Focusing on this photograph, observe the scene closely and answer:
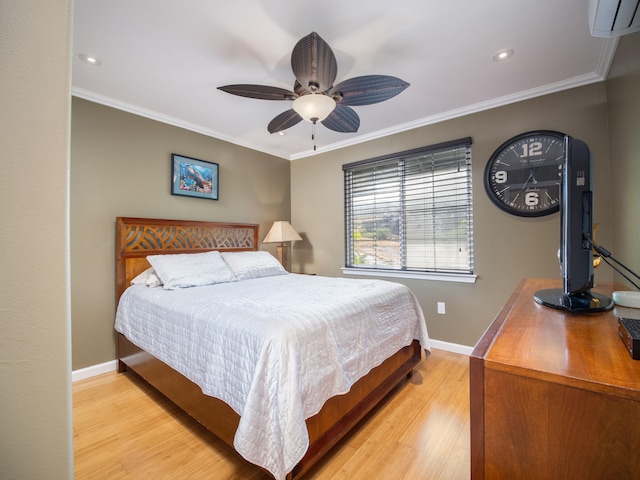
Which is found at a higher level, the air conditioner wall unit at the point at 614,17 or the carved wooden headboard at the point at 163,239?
the air conditioner wall unit at the point at 614,17

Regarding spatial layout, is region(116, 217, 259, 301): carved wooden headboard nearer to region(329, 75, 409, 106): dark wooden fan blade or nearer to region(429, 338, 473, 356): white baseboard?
region(329, 75, 409, 106): dark wooden fan blade

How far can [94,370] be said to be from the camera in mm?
2537

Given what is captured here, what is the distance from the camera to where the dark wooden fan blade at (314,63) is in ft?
Result: 4.90

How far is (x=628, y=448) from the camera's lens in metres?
0.52

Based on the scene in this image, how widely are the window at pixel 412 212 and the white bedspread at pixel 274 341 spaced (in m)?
0.96

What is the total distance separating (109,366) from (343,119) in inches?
123

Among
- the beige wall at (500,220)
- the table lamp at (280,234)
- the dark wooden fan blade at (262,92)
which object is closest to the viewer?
the dark wooden fan blade at (262,92)

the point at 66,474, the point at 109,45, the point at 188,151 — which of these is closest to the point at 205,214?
the point at 188,151

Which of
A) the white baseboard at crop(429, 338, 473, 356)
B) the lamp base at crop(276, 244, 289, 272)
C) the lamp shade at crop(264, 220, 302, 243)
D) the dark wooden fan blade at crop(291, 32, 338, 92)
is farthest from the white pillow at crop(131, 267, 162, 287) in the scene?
the white baseboard at crop(429, 338, 473, 356)

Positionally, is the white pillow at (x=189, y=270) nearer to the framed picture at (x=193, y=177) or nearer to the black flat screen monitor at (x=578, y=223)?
the framed picture at (x=193, y=177)

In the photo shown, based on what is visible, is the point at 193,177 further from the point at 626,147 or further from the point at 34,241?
the point at 626,147

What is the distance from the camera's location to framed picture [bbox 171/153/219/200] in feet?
10.2

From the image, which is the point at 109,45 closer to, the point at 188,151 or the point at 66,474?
the point at 188,151

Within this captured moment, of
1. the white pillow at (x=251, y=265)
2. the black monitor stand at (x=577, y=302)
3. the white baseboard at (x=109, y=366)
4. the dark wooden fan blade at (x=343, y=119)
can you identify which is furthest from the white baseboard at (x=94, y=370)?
the black monitor stand at (x=577, y=302)
